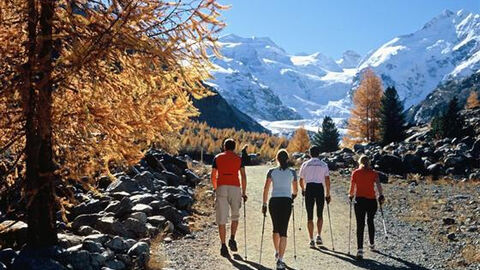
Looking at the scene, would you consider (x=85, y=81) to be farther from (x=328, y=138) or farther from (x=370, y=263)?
(x=328, y=138)

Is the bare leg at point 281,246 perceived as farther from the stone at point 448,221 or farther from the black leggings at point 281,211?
the stone at point 448,221

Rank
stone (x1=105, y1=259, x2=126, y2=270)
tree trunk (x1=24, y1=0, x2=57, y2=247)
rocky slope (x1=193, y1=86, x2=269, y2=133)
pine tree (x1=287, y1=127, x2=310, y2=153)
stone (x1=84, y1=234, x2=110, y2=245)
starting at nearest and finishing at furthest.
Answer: tree trunk (x1=24, y1=0, x2=57, y2=247) < stone (x1=105, y1=259, x2=126, y2=270) < stone (x1=84, y1=234, x2=110, y2=245) < pine tree (x1=287, y1=127, x2=310, y2=153) < rocky slope (x1=193, y1=86, x2=269, y2=133)

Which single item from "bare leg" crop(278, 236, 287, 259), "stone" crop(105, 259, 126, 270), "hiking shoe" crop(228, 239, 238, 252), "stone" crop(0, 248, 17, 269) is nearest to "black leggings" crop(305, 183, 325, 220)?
"hiking shoe" crop(228, 239, 238, 252)

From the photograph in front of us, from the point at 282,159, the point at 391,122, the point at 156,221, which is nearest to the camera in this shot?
the point at 282,159

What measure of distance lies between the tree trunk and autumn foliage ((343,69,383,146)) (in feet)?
146

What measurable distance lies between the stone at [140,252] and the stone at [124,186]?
5533 millimetres

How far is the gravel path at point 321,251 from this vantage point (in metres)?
10.0

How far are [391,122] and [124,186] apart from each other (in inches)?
1316

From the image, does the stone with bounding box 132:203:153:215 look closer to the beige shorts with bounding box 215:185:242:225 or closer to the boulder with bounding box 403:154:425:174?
the beige shorts with bounding box 215:185:242:225

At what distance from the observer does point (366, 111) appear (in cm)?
5012

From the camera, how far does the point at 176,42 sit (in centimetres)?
734

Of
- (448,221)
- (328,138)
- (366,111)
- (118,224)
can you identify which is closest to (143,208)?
(118,224)

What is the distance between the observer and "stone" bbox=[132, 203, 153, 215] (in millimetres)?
11984

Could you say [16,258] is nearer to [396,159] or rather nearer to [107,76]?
[107,76]
